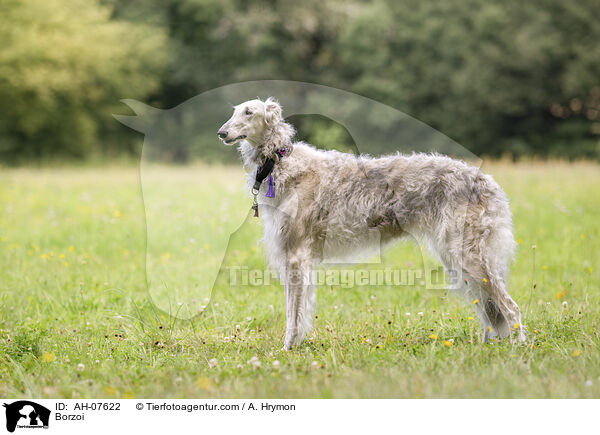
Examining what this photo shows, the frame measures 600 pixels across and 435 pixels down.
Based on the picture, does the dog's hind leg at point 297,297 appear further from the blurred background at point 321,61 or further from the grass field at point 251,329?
the blurred background at point 321,61

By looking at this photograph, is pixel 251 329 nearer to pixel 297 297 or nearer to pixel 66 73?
pixel 297 297

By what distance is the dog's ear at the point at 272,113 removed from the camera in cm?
426

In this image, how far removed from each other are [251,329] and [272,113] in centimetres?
189

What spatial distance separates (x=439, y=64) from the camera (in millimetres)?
27250

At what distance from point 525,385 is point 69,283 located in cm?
482

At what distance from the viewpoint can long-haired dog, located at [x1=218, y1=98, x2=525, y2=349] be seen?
4.08 meters

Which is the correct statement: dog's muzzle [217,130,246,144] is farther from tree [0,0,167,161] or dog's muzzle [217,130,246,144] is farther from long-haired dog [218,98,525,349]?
tree [0,0,167,161]

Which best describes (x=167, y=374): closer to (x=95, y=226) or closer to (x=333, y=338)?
(x=333, y=338)

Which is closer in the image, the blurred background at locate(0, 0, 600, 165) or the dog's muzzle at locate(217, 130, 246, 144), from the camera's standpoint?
the dog's muzzle at locate(217, 130, 246, 144)

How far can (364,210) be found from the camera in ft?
13.9

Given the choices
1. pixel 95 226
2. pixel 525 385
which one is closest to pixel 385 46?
pixel 95 226
